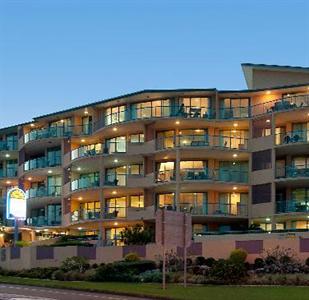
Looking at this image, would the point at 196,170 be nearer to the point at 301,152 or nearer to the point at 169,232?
the point at 301,152

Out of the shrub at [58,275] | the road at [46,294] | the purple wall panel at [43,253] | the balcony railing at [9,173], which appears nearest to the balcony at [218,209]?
the purple wall panel at [43,253]

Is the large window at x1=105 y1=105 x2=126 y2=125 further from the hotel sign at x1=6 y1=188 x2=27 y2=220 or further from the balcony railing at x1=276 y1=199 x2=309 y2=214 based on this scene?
the balcony railing at x1=276 y1=199 x2=309 y2=214

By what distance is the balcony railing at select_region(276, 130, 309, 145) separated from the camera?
6231 centimetres

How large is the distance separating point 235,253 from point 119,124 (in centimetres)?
3172

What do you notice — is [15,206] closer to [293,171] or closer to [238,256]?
[293,171]

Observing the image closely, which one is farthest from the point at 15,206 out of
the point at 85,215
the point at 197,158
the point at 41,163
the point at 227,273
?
the point at 227,273

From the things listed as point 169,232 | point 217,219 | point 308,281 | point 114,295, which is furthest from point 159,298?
point 217,219

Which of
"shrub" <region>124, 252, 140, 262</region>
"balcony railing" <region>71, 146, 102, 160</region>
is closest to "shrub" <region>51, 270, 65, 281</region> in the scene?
"shrub" <region>124, 252, 140, 262</region>

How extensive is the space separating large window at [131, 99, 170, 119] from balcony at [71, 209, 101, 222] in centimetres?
922

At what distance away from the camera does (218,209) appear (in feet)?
212

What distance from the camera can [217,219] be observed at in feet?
215

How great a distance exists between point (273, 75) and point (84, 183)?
63.7 feet

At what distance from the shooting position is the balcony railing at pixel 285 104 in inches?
2490

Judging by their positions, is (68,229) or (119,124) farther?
(68,229)
